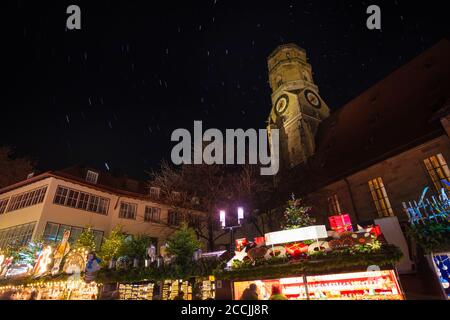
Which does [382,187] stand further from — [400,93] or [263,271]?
[263,271]

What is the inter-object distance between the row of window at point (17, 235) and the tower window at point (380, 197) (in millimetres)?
27341

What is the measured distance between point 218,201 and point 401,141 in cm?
1578

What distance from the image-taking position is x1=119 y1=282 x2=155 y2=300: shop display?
14.0m

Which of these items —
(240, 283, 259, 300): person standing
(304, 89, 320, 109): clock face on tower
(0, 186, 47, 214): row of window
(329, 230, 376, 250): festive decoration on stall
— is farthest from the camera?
(304, 89, 320, 109): clock face on tower

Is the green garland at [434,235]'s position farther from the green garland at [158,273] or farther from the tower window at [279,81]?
the tower window at [279,81]

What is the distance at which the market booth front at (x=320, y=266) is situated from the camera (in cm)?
879

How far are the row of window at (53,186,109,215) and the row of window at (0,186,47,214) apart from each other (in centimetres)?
124

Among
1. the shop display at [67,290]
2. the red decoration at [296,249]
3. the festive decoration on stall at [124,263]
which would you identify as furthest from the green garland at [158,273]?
the red decoration at [296,249]

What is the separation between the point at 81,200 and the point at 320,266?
22183 millimetres

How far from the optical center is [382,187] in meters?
19.8

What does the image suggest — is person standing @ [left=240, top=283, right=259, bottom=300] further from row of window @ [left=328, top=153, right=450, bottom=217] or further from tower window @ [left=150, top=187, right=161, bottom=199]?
tower window @ [left=150, top=187, right=161, bottom=199]

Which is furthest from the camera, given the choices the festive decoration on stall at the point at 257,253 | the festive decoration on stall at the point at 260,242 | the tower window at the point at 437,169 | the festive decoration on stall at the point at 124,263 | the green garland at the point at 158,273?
the tower window at the point at 437,169

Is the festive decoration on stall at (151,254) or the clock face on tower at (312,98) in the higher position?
the clock face on tower at (312,98)

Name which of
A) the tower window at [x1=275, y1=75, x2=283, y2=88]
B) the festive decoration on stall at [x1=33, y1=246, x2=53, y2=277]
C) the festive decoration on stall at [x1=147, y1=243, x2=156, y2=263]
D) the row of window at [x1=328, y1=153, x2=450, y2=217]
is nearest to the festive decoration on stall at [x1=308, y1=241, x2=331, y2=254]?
the row of window at [x1=328, y1=153, x2=450, y2=217]
